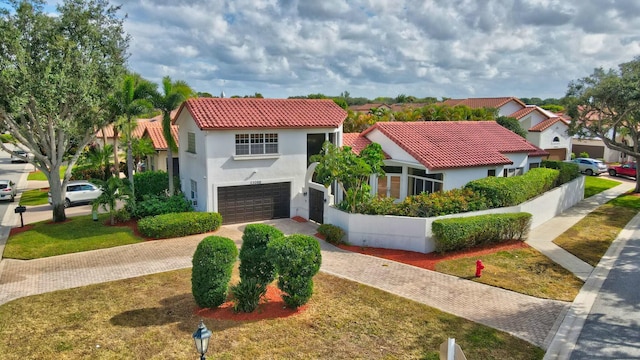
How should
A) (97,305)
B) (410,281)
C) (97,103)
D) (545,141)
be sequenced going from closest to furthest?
(97,305)
(410,281)
(97,103)
(545,141)

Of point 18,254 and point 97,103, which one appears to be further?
point 97,103

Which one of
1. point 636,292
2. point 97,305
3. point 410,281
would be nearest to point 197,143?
point 97,305

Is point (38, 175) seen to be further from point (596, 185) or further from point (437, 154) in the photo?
point (596, 185)

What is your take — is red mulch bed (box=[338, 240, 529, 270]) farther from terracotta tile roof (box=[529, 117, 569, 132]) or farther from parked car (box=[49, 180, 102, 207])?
terracotta tile roof (box=[529, 117, 569, 132])

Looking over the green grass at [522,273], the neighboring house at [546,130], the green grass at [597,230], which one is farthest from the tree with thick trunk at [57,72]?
the neighboring house at [546,130]

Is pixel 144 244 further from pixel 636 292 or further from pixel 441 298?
pixel 636 292

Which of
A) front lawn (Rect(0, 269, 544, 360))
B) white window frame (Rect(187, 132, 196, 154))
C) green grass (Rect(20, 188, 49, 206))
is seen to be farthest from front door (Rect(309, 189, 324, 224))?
green grass (Rect(20, 188, 49, 206))
